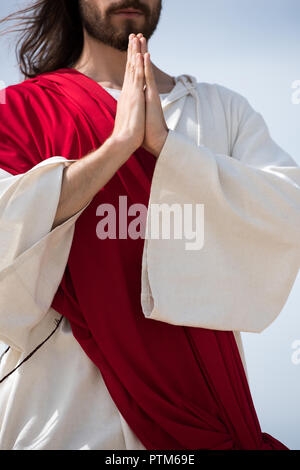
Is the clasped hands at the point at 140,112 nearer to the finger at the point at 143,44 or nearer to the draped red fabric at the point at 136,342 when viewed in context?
the finger at the point at 143,44

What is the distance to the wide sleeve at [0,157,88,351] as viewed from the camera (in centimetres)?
206

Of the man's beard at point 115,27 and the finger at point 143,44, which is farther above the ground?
the finger at point 143,44

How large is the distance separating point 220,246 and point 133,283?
203 millimetres

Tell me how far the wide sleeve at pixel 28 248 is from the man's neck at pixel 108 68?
1.44 ft

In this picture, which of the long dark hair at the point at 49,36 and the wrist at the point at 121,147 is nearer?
the wrist at the point at 121,147

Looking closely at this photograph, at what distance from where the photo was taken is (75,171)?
2.09 m

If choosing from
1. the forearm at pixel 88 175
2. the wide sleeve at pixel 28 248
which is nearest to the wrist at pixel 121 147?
the forearm at pixel 88 175

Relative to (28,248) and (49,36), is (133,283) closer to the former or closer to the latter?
(28,248)

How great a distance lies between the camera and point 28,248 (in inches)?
81.4

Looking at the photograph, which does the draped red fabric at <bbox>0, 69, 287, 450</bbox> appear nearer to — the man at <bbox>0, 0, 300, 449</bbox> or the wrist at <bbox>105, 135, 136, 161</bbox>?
the man at <bbox>0, 0, 300, 449</bbox>

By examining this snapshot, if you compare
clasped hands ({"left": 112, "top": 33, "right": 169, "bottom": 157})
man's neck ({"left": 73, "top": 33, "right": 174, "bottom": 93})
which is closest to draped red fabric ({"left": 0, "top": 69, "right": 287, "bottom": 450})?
clasped hands ({"left": 112, "top": 33, "right": 169, "bottom": 157})

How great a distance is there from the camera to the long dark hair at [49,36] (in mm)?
2654

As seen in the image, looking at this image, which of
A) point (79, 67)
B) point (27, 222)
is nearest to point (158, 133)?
point (27, 222)
